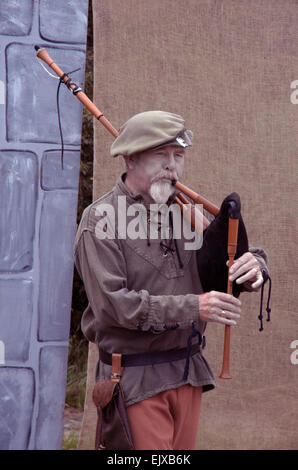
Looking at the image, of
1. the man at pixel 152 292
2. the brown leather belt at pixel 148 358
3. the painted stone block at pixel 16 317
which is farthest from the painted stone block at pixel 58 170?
the brown leather belt at pixel 148 358

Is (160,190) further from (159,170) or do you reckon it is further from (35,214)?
(35,214)

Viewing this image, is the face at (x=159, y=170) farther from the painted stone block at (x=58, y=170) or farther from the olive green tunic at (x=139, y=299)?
the painted stone block at (x=58, y=170)

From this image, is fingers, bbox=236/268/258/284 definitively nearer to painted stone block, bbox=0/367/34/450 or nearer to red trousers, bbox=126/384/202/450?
red trousers, bbox=126/384/202/450

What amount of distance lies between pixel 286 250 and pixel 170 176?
48.9 inches

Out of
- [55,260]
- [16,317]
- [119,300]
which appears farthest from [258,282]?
[16,317]

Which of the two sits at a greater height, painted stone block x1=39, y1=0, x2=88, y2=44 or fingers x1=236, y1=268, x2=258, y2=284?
painted stone block x1=39, y1=0, x2=88, y2=44

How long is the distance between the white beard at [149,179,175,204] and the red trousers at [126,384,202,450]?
24.6 inches

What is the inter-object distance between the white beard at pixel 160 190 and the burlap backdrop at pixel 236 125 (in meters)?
0.93

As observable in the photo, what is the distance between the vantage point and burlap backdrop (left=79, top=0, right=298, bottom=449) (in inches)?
129

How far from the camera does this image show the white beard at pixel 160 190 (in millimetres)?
2402

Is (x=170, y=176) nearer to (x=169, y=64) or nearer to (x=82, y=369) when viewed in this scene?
(x=169, y=64)

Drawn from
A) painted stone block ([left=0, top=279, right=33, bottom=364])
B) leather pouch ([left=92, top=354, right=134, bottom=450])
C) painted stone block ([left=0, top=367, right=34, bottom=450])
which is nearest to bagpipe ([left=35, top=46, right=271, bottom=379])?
leather pouch ([left=92, top=354, right=134, bottom=450])

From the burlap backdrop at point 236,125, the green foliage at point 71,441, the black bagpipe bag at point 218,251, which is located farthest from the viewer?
the green foliage at point 71,441
